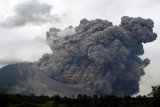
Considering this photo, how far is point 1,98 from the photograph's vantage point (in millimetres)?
189125

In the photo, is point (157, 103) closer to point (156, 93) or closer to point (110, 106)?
point (156, 93)

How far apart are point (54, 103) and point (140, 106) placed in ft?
144

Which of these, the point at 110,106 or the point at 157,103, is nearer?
the point at 157,103

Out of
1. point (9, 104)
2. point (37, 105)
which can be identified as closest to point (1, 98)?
point (9, 104)

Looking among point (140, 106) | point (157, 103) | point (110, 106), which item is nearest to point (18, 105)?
point (110, 106)

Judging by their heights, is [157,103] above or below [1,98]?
below

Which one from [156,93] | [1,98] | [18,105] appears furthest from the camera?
[1,98]

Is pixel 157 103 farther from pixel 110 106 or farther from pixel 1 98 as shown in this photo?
pixel 1 98

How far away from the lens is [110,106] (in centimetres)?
18600

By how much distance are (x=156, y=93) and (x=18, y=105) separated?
97.3 metres

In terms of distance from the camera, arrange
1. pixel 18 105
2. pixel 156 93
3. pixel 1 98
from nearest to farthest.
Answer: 1. pixel 156 93
2. pixel 18 105
3. pixel 1 98

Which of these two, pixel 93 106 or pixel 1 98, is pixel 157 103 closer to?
pixel 93 106

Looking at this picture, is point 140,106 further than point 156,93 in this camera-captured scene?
Yes

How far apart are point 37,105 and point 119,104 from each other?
→ 138 feet
